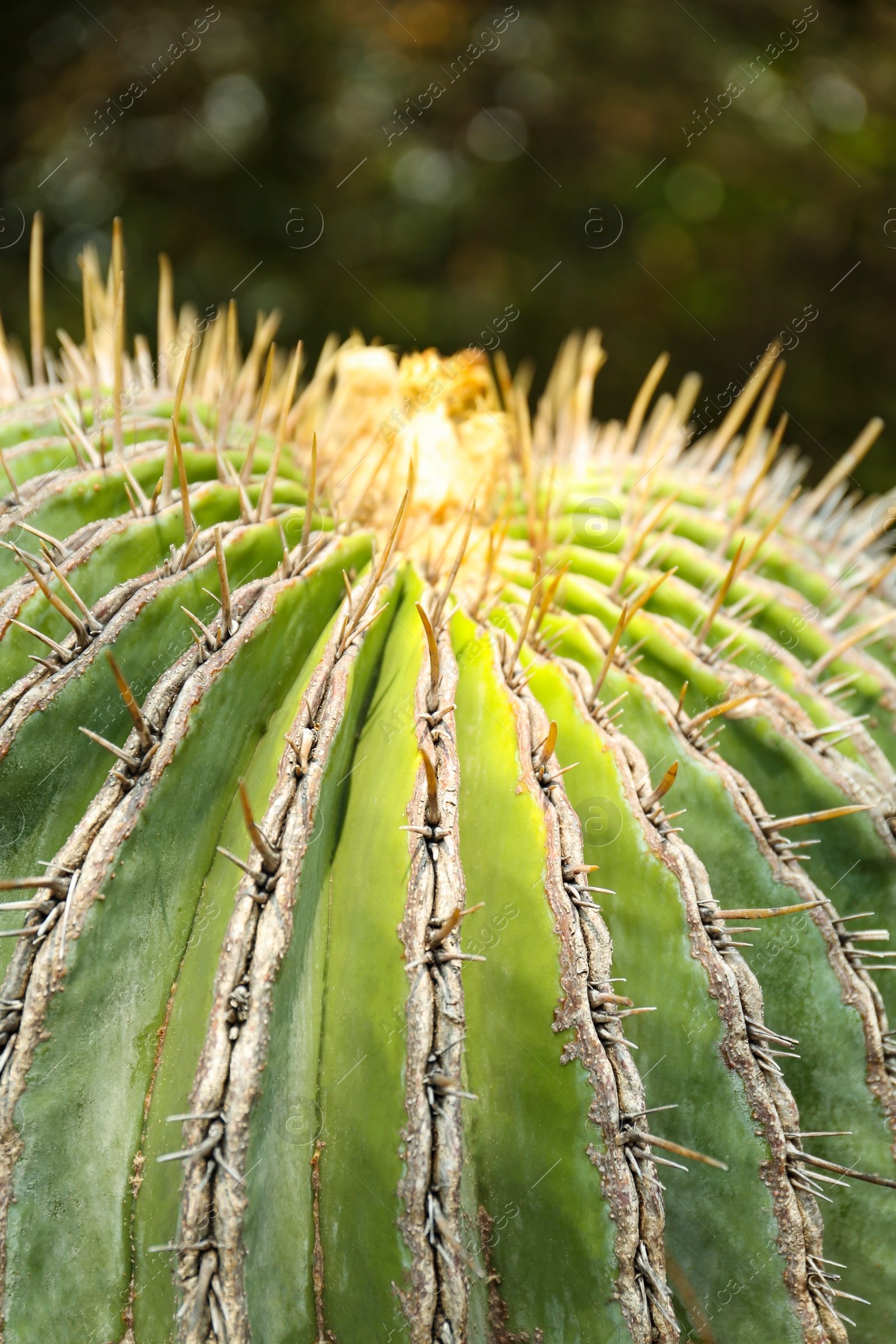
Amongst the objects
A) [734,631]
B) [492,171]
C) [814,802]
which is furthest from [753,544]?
[492,171]

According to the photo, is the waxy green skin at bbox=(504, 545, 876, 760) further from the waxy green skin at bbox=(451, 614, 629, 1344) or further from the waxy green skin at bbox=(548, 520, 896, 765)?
the waxy green skin at bbox=(451, 614, 629, 1344)

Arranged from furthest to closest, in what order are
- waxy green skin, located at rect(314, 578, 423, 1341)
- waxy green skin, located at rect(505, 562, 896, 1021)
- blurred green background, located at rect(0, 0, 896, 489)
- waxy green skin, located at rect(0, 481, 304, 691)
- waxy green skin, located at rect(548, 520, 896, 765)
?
blurred green background, located at rect(0, 0, 896, 489) → waxy green skin, located at rect(548, 520, 896, 765) → waxy green skin, located at rect(505, 562, 896, 1021) → waxy green skin, located at rect(0, 481, 304, 691) → waxy green skin, located at rect(314, 578, 423, 1341)

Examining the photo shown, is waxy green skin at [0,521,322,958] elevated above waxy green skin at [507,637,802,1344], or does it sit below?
above

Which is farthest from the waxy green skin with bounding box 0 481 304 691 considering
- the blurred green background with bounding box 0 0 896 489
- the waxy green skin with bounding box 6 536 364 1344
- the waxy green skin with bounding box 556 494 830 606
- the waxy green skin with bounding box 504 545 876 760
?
the blurred green background with bounding box 0 0 896 489

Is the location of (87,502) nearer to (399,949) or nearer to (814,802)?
(399,949)

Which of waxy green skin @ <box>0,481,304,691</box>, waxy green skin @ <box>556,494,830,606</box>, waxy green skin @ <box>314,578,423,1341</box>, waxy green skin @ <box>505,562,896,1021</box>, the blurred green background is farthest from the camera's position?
the blurred green background

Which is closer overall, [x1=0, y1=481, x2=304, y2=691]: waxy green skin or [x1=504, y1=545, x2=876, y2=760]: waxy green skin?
[x1=0, y1=481, x2=304, y2=691]: waxy green skin

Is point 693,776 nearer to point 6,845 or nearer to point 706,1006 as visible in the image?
point 706,1006

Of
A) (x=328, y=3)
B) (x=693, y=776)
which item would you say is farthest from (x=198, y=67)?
(x=693, y=776)
